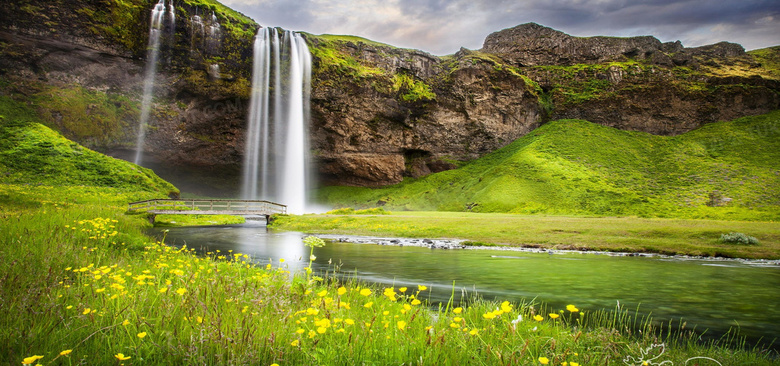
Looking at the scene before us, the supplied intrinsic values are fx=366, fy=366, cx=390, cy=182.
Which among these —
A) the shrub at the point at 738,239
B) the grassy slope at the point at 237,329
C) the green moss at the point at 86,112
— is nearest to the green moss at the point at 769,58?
the shrub at the point at 738,239

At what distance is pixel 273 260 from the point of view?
14.9 m

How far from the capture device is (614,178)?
54.9m

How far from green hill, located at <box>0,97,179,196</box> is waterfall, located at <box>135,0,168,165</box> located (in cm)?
1123

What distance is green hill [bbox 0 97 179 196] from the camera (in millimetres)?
35969

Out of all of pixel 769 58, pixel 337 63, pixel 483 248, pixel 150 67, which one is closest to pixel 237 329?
pixel 483 248

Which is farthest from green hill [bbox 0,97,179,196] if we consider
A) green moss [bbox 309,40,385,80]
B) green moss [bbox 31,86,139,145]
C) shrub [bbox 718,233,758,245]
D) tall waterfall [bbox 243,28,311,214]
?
shrub [bbox 718,233,758,245]

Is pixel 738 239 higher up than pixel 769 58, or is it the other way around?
pixel 769 58

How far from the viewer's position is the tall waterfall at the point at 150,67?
51.8 meters

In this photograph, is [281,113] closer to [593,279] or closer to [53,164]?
[53,164]

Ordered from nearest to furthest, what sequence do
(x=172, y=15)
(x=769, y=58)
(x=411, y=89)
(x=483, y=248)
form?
(x=483, y=248)
(x=172, y=15)
(x=411, y=89)
(x=769, y=58)

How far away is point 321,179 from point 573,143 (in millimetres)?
48747

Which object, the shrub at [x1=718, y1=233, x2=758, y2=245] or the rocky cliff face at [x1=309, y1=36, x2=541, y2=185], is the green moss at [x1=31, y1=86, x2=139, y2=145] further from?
the shrub at [x1=718, y1=233, x2=758, y2=245]

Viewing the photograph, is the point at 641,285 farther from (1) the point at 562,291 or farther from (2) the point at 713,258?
(2) the point at 713,258

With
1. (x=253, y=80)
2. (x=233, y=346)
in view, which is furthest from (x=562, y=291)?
(x=253, y=80)
